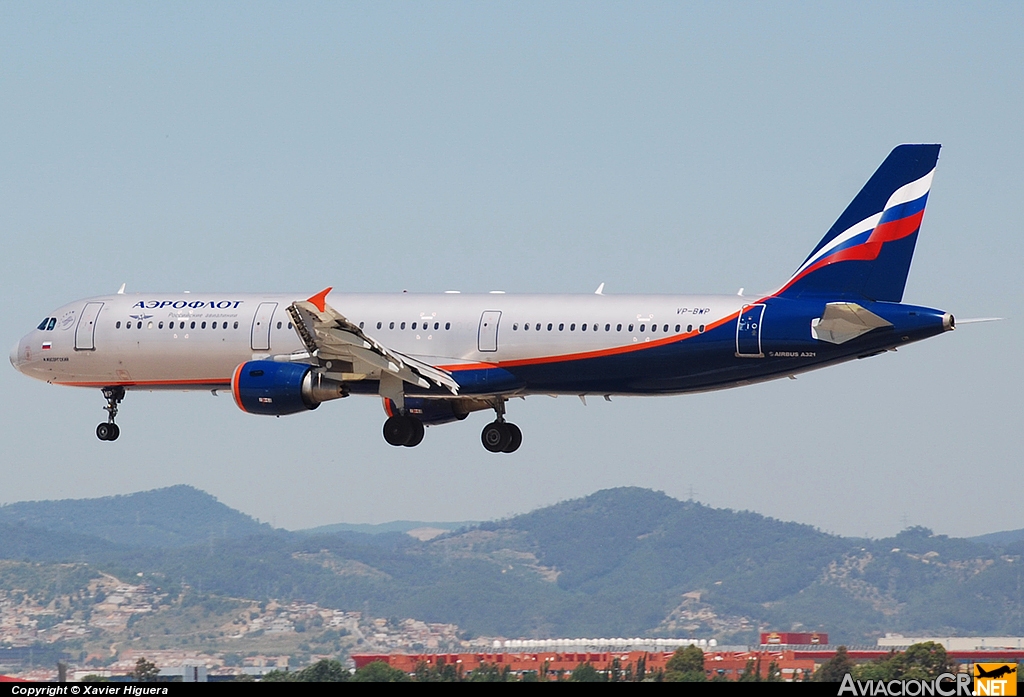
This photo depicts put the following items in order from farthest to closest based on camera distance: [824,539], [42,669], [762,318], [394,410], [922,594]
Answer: [824,539] → [922,594] → [42,669] → [394,410] → [762,318]

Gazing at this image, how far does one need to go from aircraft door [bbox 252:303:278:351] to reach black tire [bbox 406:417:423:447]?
5.83m

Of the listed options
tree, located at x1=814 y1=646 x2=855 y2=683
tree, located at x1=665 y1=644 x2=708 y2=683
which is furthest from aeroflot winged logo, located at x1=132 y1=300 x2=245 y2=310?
tree, located at x1=814 y1=646 x2=855 y2=683

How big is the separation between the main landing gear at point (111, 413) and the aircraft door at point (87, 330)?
1870 mm

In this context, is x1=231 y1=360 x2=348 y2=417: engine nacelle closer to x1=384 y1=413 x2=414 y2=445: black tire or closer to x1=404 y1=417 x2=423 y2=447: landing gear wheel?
x1=384 y1=413 x2=414 y2=445: black tire

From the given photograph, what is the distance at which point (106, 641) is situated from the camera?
139m

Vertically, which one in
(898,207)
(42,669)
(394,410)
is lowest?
(42,669)

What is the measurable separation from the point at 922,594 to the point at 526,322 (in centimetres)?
11569

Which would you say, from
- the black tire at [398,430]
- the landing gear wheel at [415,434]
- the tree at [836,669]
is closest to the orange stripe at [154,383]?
the black tire at [398,430]

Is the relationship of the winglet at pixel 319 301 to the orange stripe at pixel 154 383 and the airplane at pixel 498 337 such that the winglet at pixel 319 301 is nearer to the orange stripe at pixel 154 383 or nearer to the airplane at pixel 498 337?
the airplane at pixel 498 337

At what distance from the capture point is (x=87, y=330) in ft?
189

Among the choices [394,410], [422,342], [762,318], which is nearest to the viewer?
[762,318]

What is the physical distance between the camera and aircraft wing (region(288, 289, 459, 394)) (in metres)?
50.4

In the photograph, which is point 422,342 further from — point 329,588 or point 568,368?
point 329,588

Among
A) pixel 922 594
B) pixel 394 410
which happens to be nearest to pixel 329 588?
pixel 922 594
